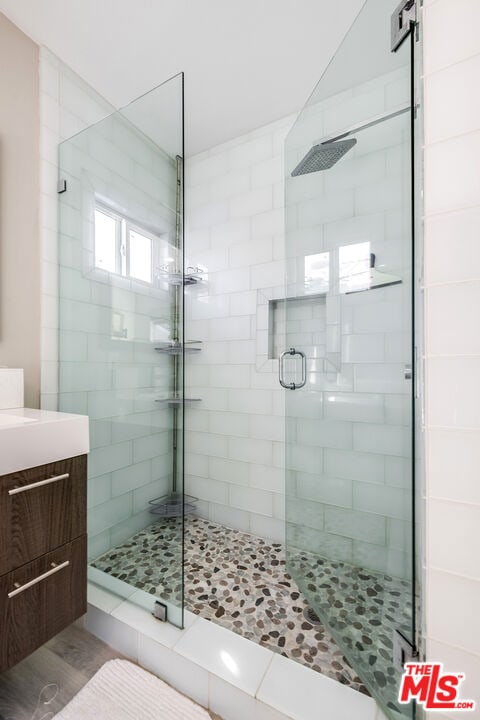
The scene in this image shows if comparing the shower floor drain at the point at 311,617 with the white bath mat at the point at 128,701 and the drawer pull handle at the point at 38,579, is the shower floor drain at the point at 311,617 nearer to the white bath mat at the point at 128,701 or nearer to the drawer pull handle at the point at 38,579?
the white bath mat at the point at 128,701

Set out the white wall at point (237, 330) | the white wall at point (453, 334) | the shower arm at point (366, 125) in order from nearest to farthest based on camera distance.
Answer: the white wall at point (453, 334), the shower arm at point (366, 125), the white wall at point (237, 330)

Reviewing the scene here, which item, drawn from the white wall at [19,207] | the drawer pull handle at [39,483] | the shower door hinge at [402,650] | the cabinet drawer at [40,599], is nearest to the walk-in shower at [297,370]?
the shower door hinge at [402,650]

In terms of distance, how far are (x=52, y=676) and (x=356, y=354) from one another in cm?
169

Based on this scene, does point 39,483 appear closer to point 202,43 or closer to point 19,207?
point 19,207

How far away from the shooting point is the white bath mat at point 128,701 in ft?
3.34

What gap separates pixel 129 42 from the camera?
5.26 feet

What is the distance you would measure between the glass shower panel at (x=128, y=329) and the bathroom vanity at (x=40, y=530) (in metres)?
0.35

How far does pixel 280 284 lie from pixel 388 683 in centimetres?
185

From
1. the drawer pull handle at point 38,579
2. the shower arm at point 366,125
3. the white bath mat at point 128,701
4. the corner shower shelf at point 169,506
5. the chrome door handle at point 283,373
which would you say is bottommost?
the white bath mat at point 128,701

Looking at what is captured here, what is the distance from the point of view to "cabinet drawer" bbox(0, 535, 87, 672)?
3.19 ft

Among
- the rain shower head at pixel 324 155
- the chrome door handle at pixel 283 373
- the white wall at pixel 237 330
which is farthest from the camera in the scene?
the white wall at pixel 237 330

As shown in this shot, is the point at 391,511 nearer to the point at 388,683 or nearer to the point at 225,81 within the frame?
the point at 388,683

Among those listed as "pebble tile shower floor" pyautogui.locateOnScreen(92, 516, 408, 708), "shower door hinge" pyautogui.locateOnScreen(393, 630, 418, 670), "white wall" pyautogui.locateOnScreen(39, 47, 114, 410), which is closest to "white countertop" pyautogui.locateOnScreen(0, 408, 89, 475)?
"white wall" pyautogui.locateOnScreen(39, 47, 114, 410)

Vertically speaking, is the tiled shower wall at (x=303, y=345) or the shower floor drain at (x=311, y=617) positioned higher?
the tiled shower wall at (x=303, y=345)
